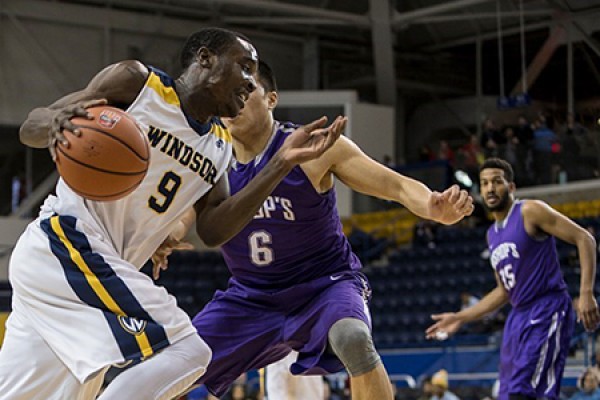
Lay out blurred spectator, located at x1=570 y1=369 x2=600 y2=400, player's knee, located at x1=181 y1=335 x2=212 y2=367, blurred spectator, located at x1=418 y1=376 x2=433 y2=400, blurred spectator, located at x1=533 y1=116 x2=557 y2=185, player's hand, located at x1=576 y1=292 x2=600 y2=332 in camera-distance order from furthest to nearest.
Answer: blurred spectator, located at x1=533 y1=116 x2=557 y2=185 → blurred spectator, located at x1=418 y1=376 x2=433 y2=400 → blurred spectator, located at x1=570 y1=369 x2=600 y2=400 → player's hand, located at x1=576 y1=292 x2=600 y2=332 → player's knee, located at x1=181 y1=335 x2=212 y2=367

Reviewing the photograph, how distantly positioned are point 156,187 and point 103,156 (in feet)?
1.34

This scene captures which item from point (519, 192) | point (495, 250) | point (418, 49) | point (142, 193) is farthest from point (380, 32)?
point (142, 193)

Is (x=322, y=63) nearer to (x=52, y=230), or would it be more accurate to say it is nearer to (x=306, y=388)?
(x=306, y=388)

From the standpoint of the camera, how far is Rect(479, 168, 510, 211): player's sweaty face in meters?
7.13

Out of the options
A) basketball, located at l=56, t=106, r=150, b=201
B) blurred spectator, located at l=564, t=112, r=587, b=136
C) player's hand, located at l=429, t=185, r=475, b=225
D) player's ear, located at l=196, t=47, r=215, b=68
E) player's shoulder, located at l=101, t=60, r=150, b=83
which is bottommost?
player's hand, located at l=429, t=185, r=475, b=225

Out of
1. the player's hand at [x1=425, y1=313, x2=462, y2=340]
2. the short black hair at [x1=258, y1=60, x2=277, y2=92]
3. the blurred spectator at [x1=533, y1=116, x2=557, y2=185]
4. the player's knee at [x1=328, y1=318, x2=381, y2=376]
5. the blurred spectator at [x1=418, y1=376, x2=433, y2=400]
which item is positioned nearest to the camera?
the player's knee at [x1=328, y1=318, x2=381, y2=376]

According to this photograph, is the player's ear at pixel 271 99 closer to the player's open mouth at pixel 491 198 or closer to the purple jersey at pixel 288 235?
the purple jersey at pixel 288 235

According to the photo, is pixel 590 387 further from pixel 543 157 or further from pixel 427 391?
pixel 543 157

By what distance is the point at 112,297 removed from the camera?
3525 mm

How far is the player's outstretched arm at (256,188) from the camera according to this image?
149 inches

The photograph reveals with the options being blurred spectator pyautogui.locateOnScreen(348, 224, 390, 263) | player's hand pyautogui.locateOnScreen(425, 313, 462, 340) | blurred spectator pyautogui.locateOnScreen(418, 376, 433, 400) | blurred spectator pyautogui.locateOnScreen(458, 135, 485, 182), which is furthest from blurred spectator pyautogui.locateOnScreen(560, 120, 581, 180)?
player's hand pyautogui.locateOnScreen(425, 313, 462, 340)

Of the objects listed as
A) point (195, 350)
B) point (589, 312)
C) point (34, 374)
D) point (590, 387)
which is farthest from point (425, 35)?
point (34, 374)

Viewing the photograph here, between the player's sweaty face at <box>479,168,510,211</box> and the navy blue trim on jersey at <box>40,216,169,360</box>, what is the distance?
4036mm

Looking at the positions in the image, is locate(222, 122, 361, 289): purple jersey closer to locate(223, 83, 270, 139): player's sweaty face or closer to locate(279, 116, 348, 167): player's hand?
locate(223, 83, 270, 139): player's sweaty face
